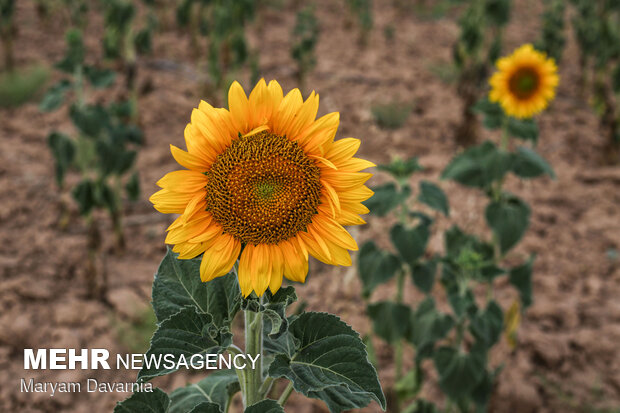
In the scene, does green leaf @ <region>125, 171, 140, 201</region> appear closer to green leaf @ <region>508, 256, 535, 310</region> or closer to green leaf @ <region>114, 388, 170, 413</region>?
green leaf @ <region>508, 256, 535, 310</region>

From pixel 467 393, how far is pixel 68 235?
249cm

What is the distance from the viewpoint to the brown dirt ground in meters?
2.60

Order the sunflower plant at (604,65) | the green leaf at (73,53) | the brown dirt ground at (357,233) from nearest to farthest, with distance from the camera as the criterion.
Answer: the brown dirt ground at (357,233), the green leaf at (73,53), the sunflower plant at (604,65)

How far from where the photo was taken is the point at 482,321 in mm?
2160

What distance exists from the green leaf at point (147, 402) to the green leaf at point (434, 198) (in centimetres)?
136

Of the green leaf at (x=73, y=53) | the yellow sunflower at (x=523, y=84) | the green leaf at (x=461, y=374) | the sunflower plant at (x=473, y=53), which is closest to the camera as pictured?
the green leaf at (x=461, y=374)

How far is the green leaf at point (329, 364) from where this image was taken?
995 millimetres

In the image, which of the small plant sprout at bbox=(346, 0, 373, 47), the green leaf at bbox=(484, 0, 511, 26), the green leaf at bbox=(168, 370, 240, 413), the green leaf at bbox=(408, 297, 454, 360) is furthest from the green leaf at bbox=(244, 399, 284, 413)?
the small plant sprout at bbox=(346, 0, 373, 47)

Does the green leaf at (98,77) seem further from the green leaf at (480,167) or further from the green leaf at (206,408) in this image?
the green leaf at (206,408)

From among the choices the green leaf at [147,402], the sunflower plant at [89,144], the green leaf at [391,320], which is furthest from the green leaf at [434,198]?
the sunflower plant at [89,144]

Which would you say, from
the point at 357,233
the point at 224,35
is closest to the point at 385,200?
the point at 357,233

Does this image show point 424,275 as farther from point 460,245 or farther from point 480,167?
point 480,167

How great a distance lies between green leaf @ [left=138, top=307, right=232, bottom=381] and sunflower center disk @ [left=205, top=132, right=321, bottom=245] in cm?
17

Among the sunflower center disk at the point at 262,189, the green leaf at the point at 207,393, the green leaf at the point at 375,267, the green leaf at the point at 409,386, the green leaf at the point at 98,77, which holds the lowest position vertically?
the green leaf at the point at 207,393
